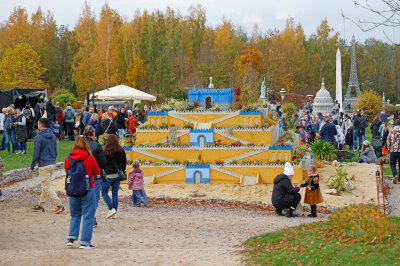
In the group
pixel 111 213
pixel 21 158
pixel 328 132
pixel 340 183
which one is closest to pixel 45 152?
pixel 111 213

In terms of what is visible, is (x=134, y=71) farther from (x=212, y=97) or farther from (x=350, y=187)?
(x=350, y=187)

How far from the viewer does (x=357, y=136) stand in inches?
996

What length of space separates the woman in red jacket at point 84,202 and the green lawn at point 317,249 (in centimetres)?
236

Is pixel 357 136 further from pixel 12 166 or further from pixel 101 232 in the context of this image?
pixel 101 232

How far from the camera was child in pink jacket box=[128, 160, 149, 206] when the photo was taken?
13.1 metres

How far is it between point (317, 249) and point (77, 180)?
3532mm

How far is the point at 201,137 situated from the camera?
1745 cm

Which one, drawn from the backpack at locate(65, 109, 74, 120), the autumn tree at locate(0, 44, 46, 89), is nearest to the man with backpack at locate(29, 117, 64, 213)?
the backpack at locate(65, 109, 74, 120)

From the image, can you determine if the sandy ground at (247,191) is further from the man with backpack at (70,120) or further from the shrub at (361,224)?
the man with backpack at (70,120)

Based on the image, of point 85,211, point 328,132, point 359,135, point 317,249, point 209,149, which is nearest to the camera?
point 317,249

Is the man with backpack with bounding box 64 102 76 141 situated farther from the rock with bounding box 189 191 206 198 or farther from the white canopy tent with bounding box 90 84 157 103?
the rock with bounding box 189 191 206 198

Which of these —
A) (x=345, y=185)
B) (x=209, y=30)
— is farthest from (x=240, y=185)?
(x=209, y=30)

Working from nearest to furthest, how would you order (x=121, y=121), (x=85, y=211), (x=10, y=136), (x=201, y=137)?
(x=85, y=211) → (x=201, y=137) → (x=10, y=136) → (x=121, y=121)

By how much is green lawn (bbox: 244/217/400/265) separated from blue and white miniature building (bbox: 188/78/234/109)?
10.1 metres
